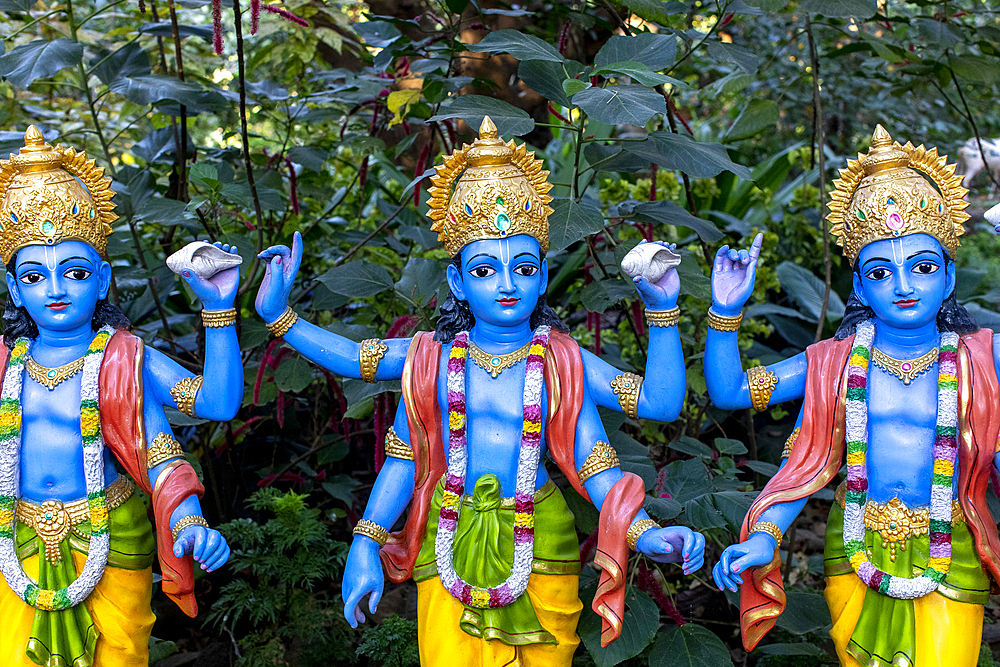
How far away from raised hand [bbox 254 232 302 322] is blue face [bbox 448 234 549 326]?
43 centimetres

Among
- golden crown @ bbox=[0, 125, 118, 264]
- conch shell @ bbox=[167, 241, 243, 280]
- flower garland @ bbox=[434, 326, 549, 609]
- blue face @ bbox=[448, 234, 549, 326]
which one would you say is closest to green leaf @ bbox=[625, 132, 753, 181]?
blue face @ bbox=[448, 234, 549, 326]

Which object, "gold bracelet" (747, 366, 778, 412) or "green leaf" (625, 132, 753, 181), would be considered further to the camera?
"green leaf" (625, 132, 753, 181)

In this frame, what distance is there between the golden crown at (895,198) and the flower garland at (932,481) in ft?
0.80

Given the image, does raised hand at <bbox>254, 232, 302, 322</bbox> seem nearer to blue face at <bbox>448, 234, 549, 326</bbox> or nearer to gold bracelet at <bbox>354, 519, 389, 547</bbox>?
blue face at <bbox>448, 234, 549, 326</bbox>

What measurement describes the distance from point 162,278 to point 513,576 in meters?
1.81

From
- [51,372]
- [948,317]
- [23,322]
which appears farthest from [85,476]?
[948,317]

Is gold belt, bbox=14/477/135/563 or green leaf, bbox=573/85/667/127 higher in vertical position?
green leaf, bbox=573/85/667/127

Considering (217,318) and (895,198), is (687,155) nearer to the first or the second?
(895,198)

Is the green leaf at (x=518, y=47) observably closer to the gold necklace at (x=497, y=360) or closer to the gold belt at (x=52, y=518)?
the gold necklace at (x=497, y=360)

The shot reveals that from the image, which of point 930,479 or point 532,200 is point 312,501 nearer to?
point 532,200

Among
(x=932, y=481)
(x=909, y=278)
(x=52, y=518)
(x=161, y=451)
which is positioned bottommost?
(x=52, y=518)

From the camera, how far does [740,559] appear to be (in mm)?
2100

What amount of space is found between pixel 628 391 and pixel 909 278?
2.27 feet

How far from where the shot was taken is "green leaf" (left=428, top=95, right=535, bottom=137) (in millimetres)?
2463
